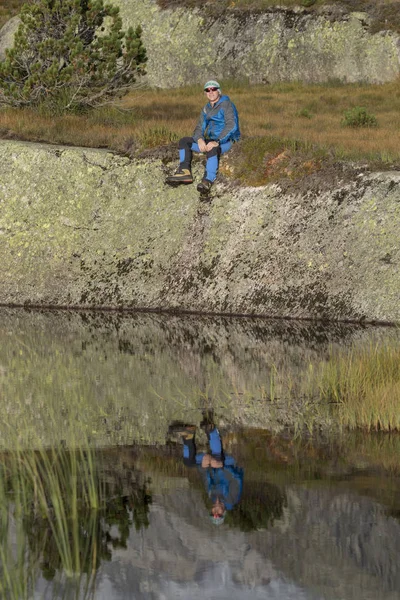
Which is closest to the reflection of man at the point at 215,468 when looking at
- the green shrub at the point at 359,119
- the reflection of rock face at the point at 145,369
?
the reflection of rock face at the point at 145,369

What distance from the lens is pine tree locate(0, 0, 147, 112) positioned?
24.8m

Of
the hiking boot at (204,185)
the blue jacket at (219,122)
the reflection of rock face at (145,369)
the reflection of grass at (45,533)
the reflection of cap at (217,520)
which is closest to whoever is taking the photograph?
the reflection of grass at (45,533)

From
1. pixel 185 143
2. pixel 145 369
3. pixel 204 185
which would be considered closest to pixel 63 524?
pixel 145 369

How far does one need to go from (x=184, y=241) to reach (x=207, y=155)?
168cm

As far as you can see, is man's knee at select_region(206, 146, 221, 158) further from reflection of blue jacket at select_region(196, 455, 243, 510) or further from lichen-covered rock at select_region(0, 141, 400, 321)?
reflection of blue jacket at select_region(196, 455, 243, 510)

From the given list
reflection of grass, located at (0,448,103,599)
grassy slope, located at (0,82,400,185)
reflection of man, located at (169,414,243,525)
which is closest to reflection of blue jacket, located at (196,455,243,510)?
reflection of man, located at (169,414,243,525)

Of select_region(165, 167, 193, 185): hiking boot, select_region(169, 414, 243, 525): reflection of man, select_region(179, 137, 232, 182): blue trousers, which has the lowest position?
select_region(169, 414, 243, 525): reflection of man

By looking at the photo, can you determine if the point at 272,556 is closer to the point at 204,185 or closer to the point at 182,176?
the point at 204,185

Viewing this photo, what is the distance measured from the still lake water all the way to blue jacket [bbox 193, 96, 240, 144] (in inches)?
253

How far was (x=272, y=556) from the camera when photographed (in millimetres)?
6609

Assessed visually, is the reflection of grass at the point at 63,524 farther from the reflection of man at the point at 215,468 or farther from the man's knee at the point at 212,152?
the man's knee at the point at 212,152

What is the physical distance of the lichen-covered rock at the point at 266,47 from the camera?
38969mm

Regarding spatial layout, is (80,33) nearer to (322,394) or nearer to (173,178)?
(173,178)

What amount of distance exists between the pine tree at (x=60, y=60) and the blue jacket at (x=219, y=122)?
601 centimetres
